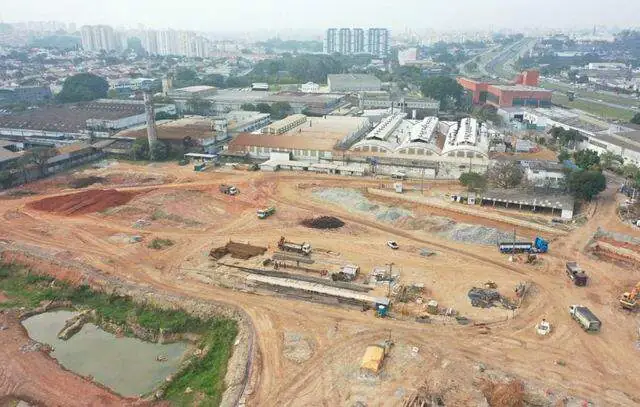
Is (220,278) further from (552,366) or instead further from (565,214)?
A: (565,214)

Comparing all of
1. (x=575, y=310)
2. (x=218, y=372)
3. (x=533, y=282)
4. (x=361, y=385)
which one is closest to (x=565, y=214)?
(x=533, y=282)

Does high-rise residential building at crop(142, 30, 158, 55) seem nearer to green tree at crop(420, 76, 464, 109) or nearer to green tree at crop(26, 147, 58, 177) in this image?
green tree at crop(420, 76, 464, 109)

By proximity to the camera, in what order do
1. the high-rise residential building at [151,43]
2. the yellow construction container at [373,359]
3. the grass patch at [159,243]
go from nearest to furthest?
the yellow construction container at [373,359] < the grass patch at [159,243] < the high-rise residential building at [151,43]

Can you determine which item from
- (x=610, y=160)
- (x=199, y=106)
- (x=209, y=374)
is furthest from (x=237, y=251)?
(x=199, y=106)

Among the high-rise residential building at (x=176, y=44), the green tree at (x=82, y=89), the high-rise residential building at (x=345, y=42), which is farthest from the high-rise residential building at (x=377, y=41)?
the green tree at (x=82, y=89)

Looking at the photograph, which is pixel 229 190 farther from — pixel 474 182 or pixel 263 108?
pixel 263 108

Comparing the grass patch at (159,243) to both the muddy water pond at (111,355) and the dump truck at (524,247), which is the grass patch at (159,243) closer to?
the muddy water pond at (111,355)

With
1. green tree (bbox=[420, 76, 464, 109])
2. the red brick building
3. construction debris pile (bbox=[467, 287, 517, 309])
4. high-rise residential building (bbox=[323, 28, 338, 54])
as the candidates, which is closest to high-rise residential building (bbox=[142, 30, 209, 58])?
high-rise residential building (bbox=[323, 28, 338, 54])
